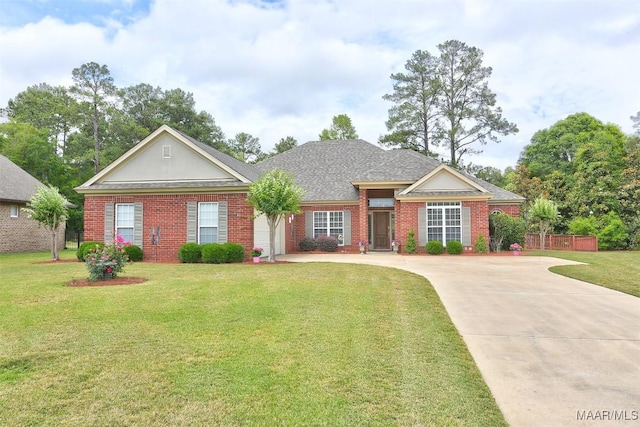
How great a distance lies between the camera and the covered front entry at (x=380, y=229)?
23.1 metres

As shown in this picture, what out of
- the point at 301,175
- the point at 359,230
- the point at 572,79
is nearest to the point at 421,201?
the point at 359,230

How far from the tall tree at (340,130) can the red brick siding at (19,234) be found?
1042 inches

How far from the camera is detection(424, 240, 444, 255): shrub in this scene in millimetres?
18844

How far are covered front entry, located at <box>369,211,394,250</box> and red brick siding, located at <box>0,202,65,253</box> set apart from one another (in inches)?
748

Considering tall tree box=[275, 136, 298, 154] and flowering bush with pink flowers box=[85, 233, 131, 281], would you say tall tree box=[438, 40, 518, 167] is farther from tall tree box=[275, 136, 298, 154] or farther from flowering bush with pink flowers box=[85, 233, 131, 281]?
flowering bush with pink flowers box=[85, 233, 131, 281]

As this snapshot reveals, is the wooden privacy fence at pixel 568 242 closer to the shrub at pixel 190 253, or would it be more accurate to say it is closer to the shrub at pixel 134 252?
the shrub at pixel 190 253

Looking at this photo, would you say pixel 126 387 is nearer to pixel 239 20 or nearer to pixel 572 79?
pixel 239 20

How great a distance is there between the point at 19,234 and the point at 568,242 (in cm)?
3390

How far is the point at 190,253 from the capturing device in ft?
50.5

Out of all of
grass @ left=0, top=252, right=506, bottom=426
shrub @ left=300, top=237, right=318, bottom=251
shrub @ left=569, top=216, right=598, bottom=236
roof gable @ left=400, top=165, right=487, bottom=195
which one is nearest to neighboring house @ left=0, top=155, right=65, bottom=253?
shrub @ left=300, top=237, right=318, bottom=251

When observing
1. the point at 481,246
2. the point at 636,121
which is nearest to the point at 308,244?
the point at 481,246

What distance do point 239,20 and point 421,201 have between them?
12.2 m

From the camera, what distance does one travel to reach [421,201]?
19844mm

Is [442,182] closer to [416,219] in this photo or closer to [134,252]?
[416,219]
